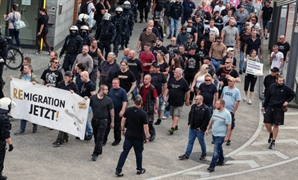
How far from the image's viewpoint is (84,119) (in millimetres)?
17562

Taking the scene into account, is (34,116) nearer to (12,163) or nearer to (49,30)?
(12,163)

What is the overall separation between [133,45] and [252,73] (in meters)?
7.91

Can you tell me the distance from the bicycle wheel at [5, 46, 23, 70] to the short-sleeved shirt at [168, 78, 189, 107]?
614 centimetres

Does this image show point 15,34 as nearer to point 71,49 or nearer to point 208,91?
point 71,49

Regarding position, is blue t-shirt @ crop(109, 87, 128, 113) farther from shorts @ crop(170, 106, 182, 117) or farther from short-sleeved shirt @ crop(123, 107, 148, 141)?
shorts @ crop(170, 106, 182, 117)

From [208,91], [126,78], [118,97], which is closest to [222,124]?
[208,91]

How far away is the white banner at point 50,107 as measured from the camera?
17609 millimetres

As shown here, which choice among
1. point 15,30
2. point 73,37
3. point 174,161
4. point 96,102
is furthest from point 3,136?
point 15,30

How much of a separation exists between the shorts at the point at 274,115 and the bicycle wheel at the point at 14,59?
8212 mm

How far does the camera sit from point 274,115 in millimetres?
18828

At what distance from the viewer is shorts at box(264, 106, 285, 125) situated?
61.5ft

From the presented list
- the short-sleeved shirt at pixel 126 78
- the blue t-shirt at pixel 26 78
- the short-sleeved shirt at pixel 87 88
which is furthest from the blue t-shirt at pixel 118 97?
the blue t-shirt at pixel 26 78

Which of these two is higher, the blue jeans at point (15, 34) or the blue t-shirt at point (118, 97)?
the blue jeans at point (15, 34)

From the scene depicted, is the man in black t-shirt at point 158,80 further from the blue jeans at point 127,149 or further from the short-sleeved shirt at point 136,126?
the blue jeans at point 127,149
